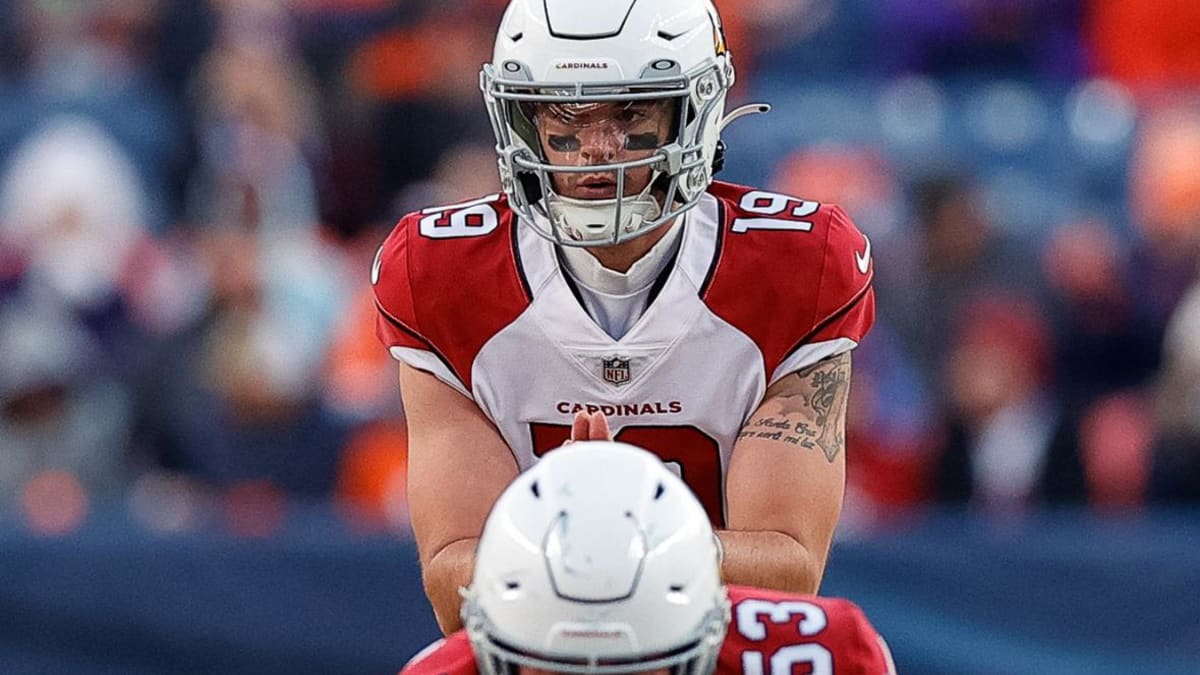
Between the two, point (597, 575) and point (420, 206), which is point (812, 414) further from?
point (420, 206)

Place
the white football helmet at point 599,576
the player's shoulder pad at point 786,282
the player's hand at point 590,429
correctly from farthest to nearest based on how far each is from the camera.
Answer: the player's shoulder pad at point 786,282 < the player's hand at point 590,429 < the white football helmet at point 599,576

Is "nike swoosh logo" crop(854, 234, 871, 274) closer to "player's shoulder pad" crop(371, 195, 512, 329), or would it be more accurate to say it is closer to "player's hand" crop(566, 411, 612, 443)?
"player's shoulder pad" crop(371, 195, 512, 329)

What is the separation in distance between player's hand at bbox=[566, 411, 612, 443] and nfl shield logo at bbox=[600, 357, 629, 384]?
599mm

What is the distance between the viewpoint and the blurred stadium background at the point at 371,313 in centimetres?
627

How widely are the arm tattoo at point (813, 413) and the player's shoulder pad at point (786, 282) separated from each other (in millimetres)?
57

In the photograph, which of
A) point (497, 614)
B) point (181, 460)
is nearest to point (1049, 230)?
point (181, 460)

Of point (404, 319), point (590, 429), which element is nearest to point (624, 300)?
point (404, 319)

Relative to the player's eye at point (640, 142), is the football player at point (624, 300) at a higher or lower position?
lower

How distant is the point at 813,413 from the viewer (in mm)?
4129

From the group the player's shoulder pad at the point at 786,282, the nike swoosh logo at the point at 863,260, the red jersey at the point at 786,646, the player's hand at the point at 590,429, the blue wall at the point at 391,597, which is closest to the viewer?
the red jersey at the point at 786,646

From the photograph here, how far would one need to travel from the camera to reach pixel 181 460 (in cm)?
700

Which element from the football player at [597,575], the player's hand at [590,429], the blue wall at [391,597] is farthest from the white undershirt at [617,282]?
the blue wall at [391,597]

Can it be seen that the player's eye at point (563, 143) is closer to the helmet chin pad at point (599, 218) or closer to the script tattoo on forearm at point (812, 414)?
the helmet chin pad at point (599, 218)

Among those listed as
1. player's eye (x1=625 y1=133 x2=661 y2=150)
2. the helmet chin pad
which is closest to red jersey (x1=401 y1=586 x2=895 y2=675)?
the helmet chin pad
